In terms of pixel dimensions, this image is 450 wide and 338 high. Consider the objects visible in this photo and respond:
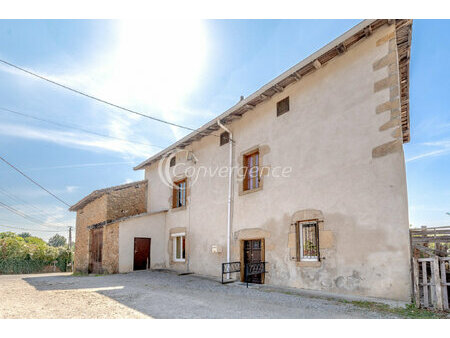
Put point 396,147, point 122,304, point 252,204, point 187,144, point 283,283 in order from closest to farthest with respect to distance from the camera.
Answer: point 122,304
point 396,147
point 283,283
point 252,204
point 187,144

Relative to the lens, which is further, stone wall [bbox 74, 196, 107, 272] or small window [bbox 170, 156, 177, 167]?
stone wall [bbox 74, 196, 107, 272]

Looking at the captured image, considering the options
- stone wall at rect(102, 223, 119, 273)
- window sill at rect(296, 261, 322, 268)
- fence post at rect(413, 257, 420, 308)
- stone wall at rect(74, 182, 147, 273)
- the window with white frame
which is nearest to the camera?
fence post at rect(413, 257, 420, 308)

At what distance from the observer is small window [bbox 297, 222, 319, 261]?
779cm

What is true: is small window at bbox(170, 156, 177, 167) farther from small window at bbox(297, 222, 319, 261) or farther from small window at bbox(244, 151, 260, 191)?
small window at bbox(297, 222, 319, 261)

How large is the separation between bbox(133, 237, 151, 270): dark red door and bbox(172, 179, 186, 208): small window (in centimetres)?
193

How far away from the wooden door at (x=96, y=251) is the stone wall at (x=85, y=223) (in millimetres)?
489

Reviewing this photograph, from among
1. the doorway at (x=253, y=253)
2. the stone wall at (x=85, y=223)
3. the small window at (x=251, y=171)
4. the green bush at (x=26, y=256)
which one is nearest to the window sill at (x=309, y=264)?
the doorway at (x=253, y=253)

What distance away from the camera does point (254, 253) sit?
955cm

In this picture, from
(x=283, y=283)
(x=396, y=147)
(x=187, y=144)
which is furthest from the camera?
(x=187, y=144)

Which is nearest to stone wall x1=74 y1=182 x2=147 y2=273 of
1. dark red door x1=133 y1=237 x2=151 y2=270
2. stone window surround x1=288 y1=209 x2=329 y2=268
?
dark red door x1=133 y1=237 x2=151 y2=270
